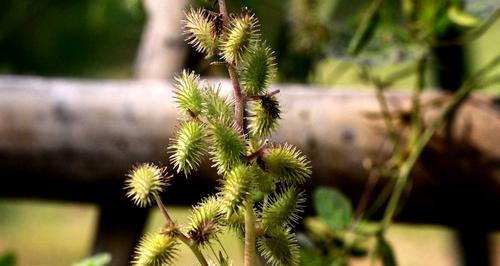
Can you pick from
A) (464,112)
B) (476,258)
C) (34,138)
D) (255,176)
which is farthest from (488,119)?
(255,176)

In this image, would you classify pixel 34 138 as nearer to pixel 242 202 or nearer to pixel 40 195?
pixel 40 195

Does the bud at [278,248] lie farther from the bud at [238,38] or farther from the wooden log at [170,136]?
the wooden log at [170,136]

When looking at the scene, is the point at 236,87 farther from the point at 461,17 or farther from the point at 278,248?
the point at 461,17

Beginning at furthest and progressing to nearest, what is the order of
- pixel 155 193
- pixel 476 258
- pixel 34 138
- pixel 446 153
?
pixel 476 258, pixel 34 138, pixel 446 153, pixel 155 193

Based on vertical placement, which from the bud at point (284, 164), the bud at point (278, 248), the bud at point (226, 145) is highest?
the bud at point (226, 145)

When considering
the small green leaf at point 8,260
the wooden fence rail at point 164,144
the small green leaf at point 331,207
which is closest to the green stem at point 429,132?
the wooden fence rail at point 164,144

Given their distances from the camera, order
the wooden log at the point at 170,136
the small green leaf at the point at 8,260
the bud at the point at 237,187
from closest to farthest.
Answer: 1. the bud at the point at 237,187
2. the small green leaf at the point at 8,260
3. the wooden log at the point at 170,136
